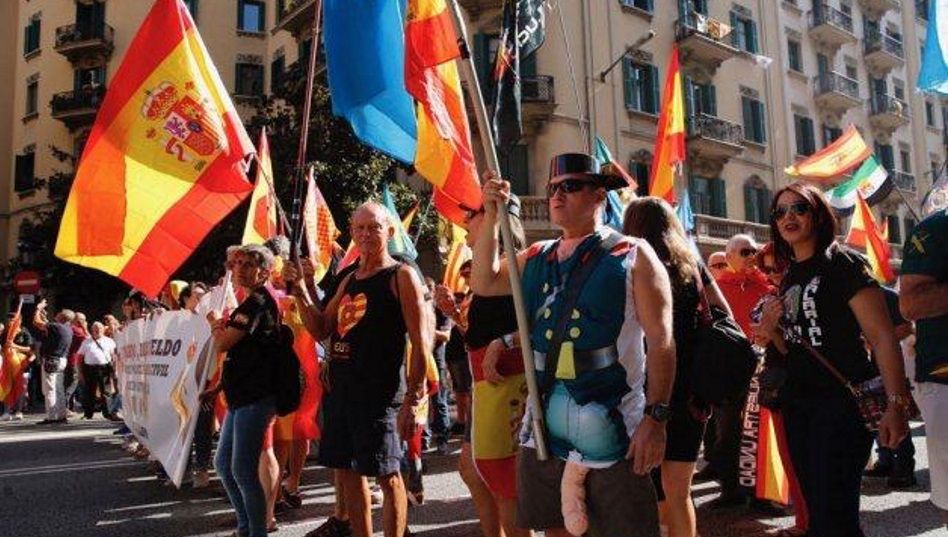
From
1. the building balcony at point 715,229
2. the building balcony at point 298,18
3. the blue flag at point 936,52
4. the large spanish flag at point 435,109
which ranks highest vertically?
the building balcony at point 298,18

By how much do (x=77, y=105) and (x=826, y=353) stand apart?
32.3 metres

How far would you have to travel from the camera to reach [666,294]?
2.58 meters

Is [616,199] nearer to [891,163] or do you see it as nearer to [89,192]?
[89,192]

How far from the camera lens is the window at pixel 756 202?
28859mm

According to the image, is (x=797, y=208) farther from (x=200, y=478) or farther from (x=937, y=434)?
(x=200, y=478)

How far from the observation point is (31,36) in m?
33.5

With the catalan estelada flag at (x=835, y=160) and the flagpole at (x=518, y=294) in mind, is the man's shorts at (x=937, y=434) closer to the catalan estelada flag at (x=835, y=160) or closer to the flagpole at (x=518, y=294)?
the flagpole at (x=518, y=294)

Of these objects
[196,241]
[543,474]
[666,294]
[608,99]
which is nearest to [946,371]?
[666,294]

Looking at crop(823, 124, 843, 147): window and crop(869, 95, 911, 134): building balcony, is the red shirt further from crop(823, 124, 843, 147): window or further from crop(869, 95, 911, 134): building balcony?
crop(869, 95, 911, 134): building balcony

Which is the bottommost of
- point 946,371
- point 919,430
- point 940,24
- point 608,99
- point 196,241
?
point 919,430

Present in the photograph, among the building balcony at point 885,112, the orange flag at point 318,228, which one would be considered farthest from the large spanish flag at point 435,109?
the building balcony at point 885,112

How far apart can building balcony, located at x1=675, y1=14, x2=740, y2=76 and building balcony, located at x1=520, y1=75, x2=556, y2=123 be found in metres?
6.27

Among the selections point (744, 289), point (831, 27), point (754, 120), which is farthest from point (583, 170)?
point (831, 27)

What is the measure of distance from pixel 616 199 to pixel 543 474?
5.61m
